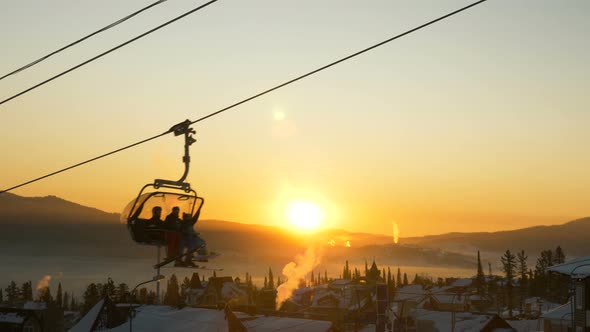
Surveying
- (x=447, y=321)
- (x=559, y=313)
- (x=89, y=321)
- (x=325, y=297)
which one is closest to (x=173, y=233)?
(x=89, y=321)

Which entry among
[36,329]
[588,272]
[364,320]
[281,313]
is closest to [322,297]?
[364,320]

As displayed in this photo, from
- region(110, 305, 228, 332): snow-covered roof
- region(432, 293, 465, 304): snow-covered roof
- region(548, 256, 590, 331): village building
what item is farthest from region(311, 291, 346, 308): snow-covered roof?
region(548, 256, 590, 331): village building

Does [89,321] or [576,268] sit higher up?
[576,268]

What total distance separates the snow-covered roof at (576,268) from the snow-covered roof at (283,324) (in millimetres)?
16538

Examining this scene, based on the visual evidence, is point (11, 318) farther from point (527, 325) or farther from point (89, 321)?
point (527, 325)

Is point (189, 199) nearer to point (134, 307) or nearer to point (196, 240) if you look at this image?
point (196, 240)

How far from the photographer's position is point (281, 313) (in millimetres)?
66875

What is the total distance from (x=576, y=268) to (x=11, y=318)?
5506 cm

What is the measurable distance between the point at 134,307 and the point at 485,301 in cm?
12485

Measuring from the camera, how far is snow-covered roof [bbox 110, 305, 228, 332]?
5834 cm

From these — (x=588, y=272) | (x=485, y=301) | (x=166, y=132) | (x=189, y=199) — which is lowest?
(x=485, y=301)

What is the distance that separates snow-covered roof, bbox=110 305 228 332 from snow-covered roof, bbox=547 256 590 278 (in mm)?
23977

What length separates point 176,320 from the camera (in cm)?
6169

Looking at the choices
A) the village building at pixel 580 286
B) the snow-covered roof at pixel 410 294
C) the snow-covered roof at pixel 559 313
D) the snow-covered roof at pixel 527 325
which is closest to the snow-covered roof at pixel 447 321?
the snow-covered roof at pixel 527 325
